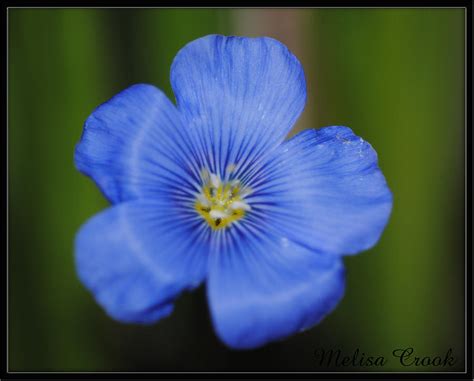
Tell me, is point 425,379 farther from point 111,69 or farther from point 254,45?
point 111,69

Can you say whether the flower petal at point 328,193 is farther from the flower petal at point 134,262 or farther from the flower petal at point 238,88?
the flower petal at point 134,262

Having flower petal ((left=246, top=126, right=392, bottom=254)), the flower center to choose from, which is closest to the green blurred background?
the flower center

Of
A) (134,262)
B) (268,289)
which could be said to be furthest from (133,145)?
(268,289)

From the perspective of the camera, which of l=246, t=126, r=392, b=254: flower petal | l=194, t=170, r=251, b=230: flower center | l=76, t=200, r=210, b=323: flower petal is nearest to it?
l=76, t=200, r=210, b=323: flower petal

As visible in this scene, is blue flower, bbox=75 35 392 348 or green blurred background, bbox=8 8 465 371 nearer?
blue flower, bbox=75 35 392 348

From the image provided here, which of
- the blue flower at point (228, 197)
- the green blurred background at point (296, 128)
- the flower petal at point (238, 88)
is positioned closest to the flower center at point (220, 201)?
the blue flower at point (228, 197)

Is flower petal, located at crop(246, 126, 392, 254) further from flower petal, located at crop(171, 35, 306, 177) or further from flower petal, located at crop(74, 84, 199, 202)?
flower petal, located at crop(74, 84, 199, 202)

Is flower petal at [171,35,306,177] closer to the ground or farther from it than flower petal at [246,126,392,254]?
farther from it
